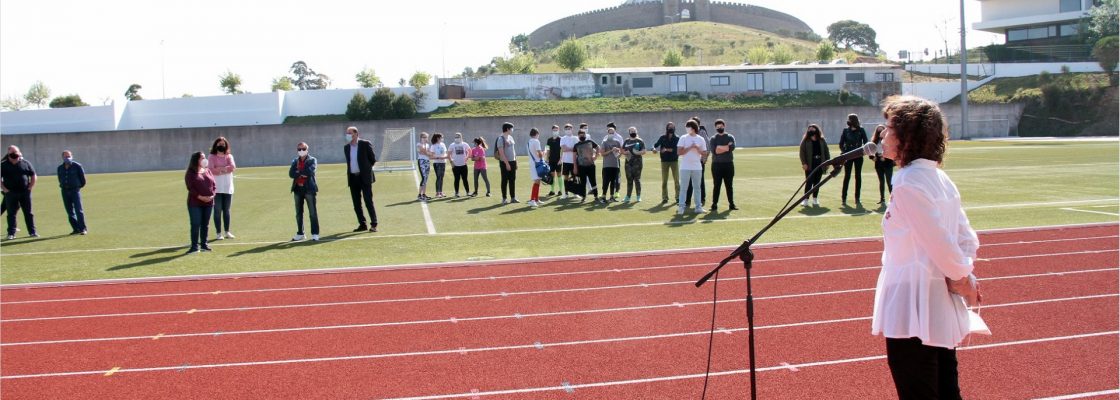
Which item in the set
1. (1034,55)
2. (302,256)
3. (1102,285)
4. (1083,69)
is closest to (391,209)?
(302,256)

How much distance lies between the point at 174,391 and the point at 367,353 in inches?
55.1

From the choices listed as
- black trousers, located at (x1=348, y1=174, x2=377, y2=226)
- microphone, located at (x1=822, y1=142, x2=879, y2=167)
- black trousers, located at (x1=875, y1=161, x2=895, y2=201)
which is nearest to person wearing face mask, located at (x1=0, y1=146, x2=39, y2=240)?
black trousers, located at (x1=348, y1=174, x2=377, y2=226)

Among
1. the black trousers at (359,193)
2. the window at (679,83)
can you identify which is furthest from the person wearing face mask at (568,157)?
the window at (679,83)

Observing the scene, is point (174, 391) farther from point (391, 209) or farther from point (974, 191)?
point (974, 191)

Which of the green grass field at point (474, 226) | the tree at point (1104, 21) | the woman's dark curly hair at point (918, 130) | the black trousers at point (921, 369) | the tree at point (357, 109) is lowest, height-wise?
the green grass field at point (474, 226)

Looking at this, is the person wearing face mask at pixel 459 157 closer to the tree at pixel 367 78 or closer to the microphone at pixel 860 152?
the microphone at pixel 860 152

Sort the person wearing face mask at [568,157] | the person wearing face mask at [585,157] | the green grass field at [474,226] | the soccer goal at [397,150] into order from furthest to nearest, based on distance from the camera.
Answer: the soccer goal at [397,150], the person wearing face mask at [568,157], the person wearing face mask at [585,157], the green grass field at [474,226]

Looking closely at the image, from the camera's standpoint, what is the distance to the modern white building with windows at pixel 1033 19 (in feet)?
279

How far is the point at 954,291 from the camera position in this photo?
136 inches

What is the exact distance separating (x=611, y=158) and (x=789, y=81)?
185 feet

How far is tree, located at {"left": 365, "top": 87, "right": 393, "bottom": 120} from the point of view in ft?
216

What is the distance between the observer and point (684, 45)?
127812 mm

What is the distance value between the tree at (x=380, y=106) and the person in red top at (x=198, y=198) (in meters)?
53.3

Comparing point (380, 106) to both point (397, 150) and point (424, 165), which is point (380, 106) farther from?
point (424, 165)
